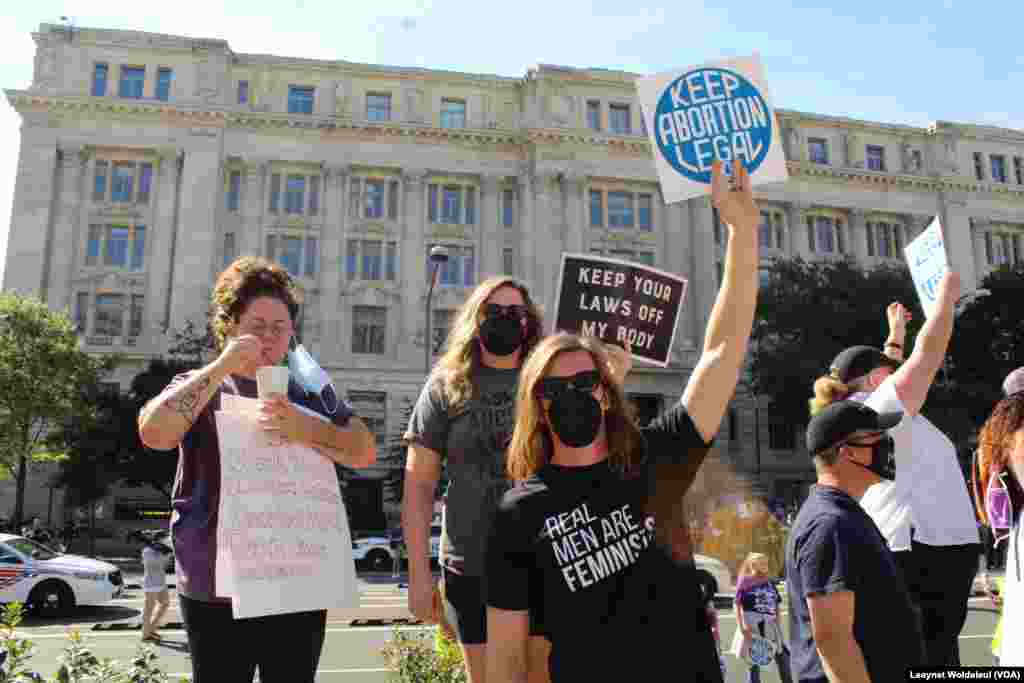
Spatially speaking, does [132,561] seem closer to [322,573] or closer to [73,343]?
[73,343]

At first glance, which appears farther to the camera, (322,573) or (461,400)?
(461,400)

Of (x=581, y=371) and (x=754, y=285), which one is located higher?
(x=754, y=285)

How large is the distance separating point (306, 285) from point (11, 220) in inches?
565

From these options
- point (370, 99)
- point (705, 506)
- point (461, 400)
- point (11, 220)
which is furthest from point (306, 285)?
point (461, 400)

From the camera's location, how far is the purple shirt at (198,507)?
8.82ft

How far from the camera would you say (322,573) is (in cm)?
279

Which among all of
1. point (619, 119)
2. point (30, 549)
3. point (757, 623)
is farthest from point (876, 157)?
point (30, 549)

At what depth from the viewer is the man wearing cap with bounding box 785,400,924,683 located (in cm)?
281

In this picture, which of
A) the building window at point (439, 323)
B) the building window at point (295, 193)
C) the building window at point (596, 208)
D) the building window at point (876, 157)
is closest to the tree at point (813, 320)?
the building window at point (596, 208)

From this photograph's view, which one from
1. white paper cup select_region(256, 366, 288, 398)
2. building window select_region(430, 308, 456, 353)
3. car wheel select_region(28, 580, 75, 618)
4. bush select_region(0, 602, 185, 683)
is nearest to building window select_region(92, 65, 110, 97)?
building window select_region(430, 308, 456, 353)

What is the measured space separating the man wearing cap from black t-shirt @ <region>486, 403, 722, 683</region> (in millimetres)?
959

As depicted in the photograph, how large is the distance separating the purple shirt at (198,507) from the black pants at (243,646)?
0.27 feet

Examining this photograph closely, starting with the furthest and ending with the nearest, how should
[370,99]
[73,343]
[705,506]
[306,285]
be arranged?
[370,99]
[306,285]
[73,343]
[705,506]

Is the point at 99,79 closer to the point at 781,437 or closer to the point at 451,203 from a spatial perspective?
the point at 451,203
